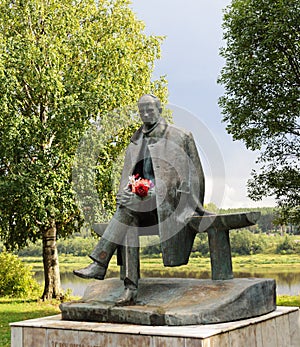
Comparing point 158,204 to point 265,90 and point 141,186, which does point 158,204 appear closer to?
point 141,186

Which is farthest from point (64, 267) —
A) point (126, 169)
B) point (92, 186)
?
point (126, 169)

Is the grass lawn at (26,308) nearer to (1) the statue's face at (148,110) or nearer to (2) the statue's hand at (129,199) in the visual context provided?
(2) the statue's hand at (129,199)

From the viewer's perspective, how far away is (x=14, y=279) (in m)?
19.7

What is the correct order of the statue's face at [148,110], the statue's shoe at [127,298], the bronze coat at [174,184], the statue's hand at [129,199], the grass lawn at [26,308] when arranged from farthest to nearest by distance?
the grass lawn at [26,308], the statue's face at [148,110], the statue's hand at [129,199], the bronze coat at [174,184], the statue's shoe at [127,298]

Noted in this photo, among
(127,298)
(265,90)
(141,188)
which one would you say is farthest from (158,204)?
(265,90)

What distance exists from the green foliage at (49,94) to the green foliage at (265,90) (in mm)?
3020

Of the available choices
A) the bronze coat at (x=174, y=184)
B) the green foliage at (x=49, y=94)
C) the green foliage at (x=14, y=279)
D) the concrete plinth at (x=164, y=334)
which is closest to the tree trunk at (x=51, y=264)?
the green foliage at (x=49, y=94)

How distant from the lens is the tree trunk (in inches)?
641

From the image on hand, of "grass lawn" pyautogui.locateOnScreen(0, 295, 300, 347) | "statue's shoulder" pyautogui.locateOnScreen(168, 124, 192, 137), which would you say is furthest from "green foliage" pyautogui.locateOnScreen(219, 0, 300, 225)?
"statue's shoulder" pyautogui.locateOnScreen(168, 124, 192, 137)

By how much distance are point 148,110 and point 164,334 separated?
2425 mm

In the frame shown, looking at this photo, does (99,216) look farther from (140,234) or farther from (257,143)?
(140,234)

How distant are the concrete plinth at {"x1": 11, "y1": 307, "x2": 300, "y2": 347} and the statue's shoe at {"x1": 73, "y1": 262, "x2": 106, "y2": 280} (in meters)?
0.47

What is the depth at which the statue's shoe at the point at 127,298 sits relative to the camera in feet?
18.8

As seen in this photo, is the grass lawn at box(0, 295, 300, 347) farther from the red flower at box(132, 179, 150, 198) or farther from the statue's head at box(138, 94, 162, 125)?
the statue's head at box(138, 94, 162, 125)
